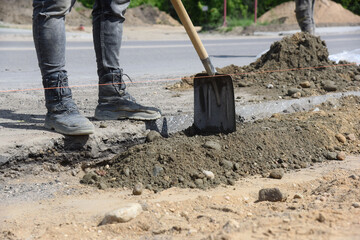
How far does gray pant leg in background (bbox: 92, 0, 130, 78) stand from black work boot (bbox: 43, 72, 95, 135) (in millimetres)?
455

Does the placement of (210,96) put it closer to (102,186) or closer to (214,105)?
(214,105)

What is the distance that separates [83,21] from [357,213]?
2004 cm

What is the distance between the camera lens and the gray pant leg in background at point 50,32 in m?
3.39

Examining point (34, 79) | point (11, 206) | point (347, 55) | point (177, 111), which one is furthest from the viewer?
point (347, 55)

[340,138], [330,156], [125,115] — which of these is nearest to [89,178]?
Answer: [125,115]

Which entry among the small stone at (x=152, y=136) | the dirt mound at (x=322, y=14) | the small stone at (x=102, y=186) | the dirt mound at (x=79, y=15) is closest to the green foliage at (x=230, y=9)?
the dirt mound at (x=322, y=14)

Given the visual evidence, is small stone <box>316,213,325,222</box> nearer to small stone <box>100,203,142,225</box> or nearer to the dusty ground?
the dusty ground

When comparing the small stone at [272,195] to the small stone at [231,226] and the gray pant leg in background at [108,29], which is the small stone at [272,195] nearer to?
the small stone at [231,226]

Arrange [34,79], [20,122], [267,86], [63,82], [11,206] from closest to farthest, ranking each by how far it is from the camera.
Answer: [11,206]
[63,82]
[20,122]
[267,86]
[34,79]

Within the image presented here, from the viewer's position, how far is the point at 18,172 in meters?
3.28

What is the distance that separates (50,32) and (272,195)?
1877 mm

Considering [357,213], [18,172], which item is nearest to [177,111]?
[18,172]

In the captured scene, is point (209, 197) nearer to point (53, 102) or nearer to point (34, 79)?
point (53, 102)

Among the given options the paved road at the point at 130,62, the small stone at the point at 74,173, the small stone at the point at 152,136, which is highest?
the paved road at the point at 130,62
